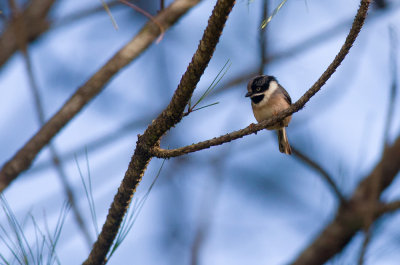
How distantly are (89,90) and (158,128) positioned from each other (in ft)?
5.14

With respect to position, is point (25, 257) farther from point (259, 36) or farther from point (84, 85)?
point (259, 36)

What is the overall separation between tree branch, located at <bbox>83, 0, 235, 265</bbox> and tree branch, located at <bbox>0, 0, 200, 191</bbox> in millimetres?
1206

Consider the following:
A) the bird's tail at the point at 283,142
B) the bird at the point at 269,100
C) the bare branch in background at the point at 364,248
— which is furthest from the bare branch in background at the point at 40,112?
the bird's tail at the point at 283,142

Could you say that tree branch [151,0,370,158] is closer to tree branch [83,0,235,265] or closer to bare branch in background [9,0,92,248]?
→ tree branch [83,0,235,265]

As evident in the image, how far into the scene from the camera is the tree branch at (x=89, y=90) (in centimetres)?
348

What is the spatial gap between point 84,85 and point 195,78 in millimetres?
1799

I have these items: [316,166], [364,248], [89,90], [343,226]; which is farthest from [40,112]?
[343,226]

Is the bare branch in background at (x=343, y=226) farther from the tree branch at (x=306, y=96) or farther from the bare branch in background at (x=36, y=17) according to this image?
the bare branch in background at (x=36, y=17)

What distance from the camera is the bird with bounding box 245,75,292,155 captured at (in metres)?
4.46

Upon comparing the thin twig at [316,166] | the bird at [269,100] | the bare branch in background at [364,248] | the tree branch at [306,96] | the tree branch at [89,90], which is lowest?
the thin twig at [316,166]

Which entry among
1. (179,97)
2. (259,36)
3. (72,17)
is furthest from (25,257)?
(72,17)

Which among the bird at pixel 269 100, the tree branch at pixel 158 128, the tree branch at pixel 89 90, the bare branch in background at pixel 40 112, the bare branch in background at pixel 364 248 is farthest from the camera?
the bird at pixel 269 100

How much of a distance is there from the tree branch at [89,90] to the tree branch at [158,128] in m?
1.21

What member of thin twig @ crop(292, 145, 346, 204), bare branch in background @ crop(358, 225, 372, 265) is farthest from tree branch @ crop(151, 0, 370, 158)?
thin twig @ crop(292, 145, 346, 204)
